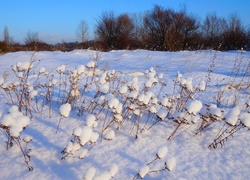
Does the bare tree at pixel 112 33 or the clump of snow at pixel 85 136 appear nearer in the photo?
the clump of snow at pixel 85 136

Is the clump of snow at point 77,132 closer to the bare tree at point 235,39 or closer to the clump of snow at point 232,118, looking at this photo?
the clump of snow at point 232,118

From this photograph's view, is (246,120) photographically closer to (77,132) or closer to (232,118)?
(232,118)

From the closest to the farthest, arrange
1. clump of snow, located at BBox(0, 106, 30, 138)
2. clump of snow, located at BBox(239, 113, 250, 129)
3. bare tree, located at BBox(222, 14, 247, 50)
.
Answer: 1. clump of snow, located at BBox(0, 106, 30, 138)
2. clump of snow, located at BBox(239, 113, 250, 129)
3. bare tree, located at BBox(222, 14, 247, 50)

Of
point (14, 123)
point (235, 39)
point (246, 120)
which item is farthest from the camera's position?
point (235, 39)

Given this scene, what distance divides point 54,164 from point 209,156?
1147 millimetres

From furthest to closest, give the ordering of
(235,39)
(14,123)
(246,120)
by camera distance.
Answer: (235,39) → (246,120) → (14,123)

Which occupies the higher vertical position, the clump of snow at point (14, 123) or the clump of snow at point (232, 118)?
the clump of snow at point (14, 123)

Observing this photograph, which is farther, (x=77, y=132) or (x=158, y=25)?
(x=158, y=25)

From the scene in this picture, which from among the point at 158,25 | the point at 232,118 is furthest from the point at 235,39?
the point at 232,118

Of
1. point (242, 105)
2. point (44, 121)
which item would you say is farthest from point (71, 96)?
point (242, 105)

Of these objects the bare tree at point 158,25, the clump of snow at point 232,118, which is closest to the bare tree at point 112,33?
the bare tree at point 158,25

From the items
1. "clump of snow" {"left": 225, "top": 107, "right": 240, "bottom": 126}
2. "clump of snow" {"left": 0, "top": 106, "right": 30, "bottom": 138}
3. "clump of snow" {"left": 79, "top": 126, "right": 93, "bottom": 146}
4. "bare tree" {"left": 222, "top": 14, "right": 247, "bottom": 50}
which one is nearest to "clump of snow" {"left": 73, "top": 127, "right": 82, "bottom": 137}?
"clump of snow" {"left": 79, "top": 126, "right": 93, "bottom": 146}

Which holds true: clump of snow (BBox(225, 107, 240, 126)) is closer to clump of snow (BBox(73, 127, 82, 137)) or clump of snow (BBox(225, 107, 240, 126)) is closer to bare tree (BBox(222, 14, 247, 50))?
clump of snow (BBox(73, 127, 82, 137))

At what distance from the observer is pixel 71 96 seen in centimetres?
284
